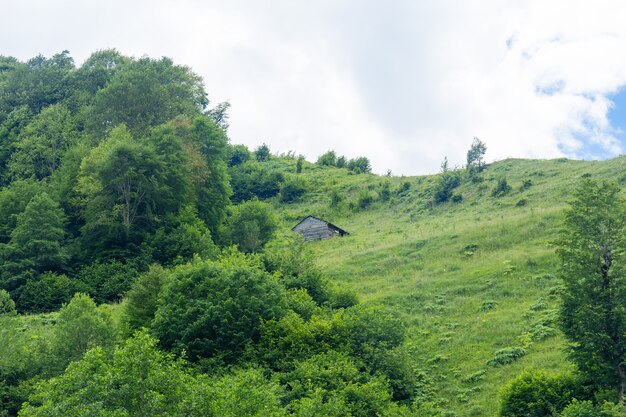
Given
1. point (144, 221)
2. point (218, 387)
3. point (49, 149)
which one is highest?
point (49, 149)

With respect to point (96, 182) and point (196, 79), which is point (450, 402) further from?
point (196, 79)

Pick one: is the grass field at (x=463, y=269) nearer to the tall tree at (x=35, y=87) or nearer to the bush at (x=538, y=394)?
the bush at (x=538, y=394)

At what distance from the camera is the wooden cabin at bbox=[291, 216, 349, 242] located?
78.7 m

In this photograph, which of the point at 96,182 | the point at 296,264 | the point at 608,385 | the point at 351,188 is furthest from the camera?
the point at 351,188

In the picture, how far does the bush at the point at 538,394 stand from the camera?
29438 mm

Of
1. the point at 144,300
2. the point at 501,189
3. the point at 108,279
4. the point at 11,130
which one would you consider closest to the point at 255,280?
the point at 144,300

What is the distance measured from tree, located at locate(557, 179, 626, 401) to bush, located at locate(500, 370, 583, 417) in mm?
1112

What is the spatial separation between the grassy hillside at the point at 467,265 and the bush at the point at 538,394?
209 cm

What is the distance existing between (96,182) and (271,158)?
82.3 m

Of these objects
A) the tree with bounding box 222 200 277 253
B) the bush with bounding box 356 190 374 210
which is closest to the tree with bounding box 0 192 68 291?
the tree with bounding box 222 200 277 253

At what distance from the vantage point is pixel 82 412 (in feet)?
71.3

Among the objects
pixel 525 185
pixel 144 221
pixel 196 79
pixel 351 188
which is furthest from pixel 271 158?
pixel 144 221

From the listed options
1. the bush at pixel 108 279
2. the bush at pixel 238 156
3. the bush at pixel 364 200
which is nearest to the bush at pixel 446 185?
the bush at pixel 364 200

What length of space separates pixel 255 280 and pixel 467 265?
71.4 feet
